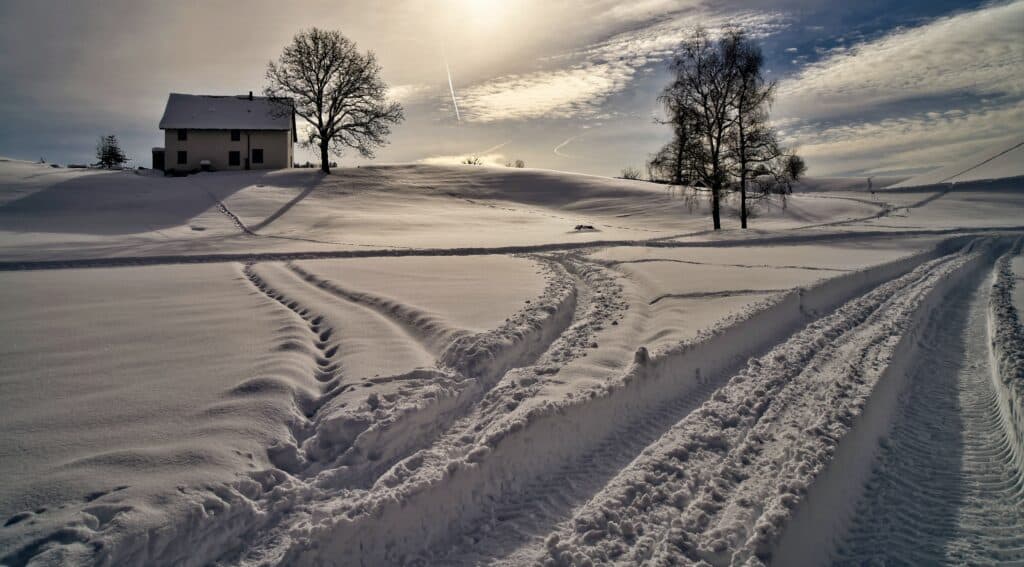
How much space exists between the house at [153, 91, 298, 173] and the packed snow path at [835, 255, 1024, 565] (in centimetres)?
4237

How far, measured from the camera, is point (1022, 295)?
8.80 metres

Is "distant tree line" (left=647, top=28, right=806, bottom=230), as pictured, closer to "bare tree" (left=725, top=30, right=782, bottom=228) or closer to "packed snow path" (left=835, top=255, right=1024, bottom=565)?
"bare tree" (left=725, top=30, right=782, bottom=228)

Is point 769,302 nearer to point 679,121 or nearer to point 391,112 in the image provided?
point 679,121

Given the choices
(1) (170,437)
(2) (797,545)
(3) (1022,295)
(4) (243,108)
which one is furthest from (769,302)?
(4) (243,108)

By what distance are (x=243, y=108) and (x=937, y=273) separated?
45742 millimetres

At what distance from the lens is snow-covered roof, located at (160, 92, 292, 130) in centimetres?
4031

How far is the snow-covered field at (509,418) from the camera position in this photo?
2.97 meters

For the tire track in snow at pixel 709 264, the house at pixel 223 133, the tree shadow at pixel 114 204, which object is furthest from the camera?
the house at pixel 223 133

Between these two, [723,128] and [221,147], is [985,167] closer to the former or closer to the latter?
[723,128]

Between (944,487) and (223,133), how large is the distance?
154ft

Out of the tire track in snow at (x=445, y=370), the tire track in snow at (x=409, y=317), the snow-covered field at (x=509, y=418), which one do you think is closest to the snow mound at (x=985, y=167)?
the snow-covered field at (x=509, y=418)

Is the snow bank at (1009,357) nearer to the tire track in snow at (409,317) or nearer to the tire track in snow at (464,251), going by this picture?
the tire track in snow at (409,317)

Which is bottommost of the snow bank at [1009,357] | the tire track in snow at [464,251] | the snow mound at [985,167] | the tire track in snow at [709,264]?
the snow bank at [1009,357]

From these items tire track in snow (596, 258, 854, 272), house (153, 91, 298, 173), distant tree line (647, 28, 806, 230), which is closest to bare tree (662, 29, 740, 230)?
distant tree line (647, 28, 806, 230)
